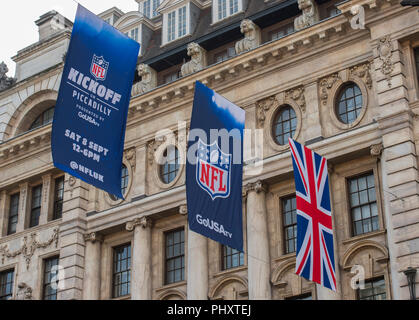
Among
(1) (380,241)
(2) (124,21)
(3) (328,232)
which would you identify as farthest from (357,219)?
(2) (124,21)

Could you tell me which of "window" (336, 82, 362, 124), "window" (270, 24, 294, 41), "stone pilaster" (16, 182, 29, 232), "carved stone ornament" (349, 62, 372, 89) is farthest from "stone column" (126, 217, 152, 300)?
"carved stone ornament" (349, 62, 372, 89)

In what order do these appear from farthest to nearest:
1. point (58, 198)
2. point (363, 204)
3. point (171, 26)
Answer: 1. point (171, 26)
2. point (58, 198)
3. point (363, 204)

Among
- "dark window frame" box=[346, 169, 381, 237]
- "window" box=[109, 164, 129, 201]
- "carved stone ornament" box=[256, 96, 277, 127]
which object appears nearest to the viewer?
"dark window frame" box=[346, 169, 381, 237]

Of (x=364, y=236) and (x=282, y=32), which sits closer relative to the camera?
(x=364, y=236)

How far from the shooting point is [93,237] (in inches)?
1326

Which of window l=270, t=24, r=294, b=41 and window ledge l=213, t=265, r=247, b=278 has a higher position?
window l=270, t=24, r=294, b=41

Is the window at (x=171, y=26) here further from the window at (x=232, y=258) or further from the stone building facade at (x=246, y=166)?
the window at (x=232, y=258)

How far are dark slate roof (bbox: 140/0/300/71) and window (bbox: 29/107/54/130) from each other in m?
5.43

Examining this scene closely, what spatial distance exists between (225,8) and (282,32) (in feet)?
13.9

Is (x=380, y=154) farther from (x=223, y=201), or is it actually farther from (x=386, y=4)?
(x=223, y=201)

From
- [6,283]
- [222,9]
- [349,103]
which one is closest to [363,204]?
[349,103]

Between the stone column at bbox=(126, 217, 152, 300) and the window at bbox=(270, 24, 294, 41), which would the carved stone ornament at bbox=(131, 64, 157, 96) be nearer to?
the window at bbox=(270, 24, 294, 41)

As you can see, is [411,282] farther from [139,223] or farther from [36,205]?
[36,205]

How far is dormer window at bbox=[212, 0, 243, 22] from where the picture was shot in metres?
35.5
